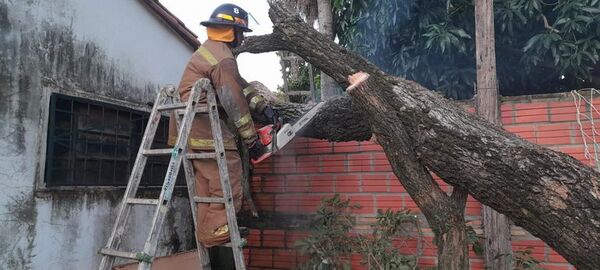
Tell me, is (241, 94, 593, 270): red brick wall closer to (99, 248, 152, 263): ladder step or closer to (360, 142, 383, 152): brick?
(360, 142, 383, 152): brick

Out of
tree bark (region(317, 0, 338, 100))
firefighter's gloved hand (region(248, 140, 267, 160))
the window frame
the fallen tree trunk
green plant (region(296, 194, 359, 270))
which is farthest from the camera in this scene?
tree bark (region(317, 0, 338, 100))

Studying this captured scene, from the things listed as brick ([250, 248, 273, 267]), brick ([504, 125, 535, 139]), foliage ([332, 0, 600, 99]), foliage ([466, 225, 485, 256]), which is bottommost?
brick ([250, 248, 273, 267])

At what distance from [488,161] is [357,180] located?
90.6 inches

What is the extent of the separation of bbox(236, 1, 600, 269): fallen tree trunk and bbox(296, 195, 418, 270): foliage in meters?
1.48

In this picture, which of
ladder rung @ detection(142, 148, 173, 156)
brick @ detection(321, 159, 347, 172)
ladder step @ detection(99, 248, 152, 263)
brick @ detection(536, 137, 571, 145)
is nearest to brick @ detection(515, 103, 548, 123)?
brick @ detection(536, 137, 571, 145)

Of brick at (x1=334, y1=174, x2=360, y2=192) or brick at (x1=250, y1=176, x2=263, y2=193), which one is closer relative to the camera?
brick at (x1=334, y1=174, x2=360, y2=192)

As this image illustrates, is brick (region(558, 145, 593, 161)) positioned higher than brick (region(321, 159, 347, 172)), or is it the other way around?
brick (region(558, 145, 593, 161))

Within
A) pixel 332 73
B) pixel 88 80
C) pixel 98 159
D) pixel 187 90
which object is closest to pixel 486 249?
pixel 332 73

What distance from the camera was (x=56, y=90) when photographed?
3.58m

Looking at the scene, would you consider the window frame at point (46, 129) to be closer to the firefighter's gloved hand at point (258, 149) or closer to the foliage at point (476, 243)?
the firefighter's gloved hand at point (258, 149)

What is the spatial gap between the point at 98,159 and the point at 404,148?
2.76 meters

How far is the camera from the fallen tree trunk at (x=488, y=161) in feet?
7.37

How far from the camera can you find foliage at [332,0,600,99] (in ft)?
14.5

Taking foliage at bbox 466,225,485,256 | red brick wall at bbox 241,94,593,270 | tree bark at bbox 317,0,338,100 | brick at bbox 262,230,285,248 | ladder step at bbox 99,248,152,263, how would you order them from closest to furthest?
ladder step at bbox 99,248,152,263
foliage at bbox 466,225,485,256
red brick wall at bbox 241,94,593,270
brick at bbox 262,230,285,248
tree bark at bbox 317,0,338,100
